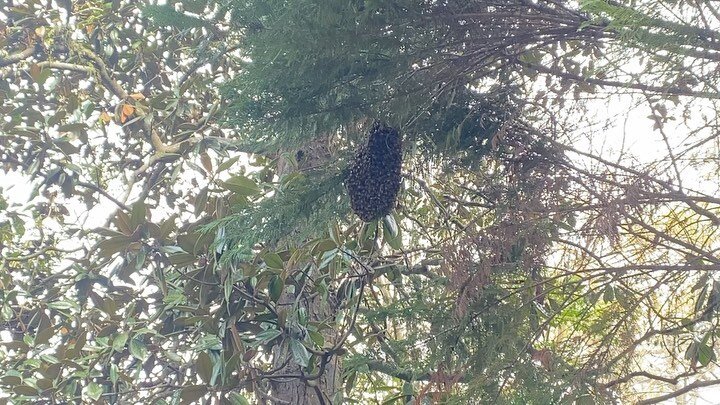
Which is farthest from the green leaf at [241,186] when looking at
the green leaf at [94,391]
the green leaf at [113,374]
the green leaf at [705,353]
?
the green leaf at [705,353]

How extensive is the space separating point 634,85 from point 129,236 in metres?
2.39

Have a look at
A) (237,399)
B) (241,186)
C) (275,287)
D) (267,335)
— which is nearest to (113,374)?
(237,399)

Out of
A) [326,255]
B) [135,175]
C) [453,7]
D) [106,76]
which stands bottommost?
[326,255]

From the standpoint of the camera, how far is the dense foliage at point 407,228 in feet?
8.59

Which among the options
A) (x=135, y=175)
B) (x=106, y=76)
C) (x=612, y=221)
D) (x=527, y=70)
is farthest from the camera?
(x=106, y=76)

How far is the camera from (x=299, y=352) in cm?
334

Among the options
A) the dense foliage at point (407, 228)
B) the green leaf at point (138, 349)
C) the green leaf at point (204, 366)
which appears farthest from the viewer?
the green leaf at point (138, 349)

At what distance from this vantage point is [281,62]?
8.48ft

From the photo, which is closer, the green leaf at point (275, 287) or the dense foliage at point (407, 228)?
the dense foliage at point (407, 228)

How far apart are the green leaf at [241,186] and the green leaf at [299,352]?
0.75 meters

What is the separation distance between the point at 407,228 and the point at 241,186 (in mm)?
1480

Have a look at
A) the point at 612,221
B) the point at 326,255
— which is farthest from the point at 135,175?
the point at 612,221

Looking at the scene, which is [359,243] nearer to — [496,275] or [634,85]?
[496,275]

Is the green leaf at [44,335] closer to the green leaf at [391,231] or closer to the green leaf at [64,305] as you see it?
the green leaf at [64,305]
